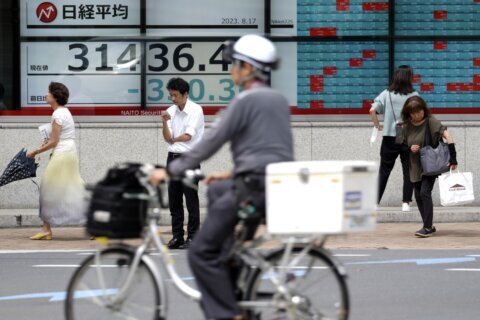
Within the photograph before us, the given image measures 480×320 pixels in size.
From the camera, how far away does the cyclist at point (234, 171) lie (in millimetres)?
6445

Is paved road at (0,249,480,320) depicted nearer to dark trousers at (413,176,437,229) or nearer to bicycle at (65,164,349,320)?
dark trousers at (413,176,437,229)

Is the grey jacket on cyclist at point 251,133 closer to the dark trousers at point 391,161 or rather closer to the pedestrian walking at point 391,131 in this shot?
the pedestrian walking at point 391,131

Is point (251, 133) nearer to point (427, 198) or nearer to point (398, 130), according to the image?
point (427, 198)

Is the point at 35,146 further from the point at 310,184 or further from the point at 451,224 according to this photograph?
the point at 310,184

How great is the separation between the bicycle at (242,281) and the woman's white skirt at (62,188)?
690cm

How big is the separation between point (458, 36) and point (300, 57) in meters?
2.20

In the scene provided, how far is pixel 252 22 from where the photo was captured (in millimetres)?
17438

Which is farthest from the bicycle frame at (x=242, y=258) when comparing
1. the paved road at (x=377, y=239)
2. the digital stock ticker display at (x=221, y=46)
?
the digital stock ticker display at (x=221, y=46)

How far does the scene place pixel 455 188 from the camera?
46.6 feet

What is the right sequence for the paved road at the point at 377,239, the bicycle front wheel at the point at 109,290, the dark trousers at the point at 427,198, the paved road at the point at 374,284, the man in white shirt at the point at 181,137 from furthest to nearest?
the dark trousers at the point at 427,198, the paved road at the point at 377,239, the man in white shirt at the point at 181,137, the paved road at the point at 374,284, the bicycle front wheel at the point at 109,290

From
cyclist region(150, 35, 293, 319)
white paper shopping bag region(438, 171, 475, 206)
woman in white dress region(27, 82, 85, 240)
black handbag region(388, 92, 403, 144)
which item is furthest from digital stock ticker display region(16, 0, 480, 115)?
cyclist region(150, 35, 293, 319)

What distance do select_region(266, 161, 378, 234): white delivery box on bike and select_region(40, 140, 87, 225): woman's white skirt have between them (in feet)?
24.5

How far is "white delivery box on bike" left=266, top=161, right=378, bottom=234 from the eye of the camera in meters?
6.25

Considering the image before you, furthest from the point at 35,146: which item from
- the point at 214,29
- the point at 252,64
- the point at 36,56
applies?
the point at 252,64
